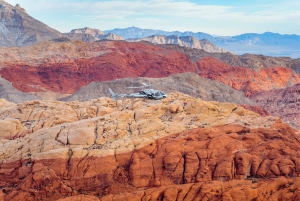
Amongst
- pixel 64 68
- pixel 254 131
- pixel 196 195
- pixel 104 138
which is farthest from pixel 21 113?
pixel 64 68

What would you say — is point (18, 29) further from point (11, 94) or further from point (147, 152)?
point (147, 152)

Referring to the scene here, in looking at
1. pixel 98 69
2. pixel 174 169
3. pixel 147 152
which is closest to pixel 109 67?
pixel 98 69

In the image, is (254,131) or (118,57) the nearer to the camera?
(254,131)

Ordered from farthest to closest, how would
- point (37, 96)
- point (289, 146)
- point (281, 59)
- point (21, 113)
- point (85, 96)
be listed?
1. point (281, 59)
2. point (37, 96)
3. point (85, 96)
4. point (21, 113)
5. point (289, 146)

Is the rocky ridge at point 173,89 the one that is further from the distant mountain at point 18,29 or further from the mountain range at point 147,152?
the distant mountain at point 18,29

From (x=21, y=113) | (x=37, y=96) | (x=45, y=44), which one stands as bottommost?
(x=37, y=96)

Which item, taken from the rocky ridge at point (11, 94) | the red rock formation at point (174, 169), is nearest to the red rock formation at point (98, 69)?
the rocky ridge at point (11, 94)

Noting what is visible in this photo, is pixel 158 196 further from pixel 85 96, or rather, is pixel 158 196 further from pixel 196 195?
pixel 85 96
